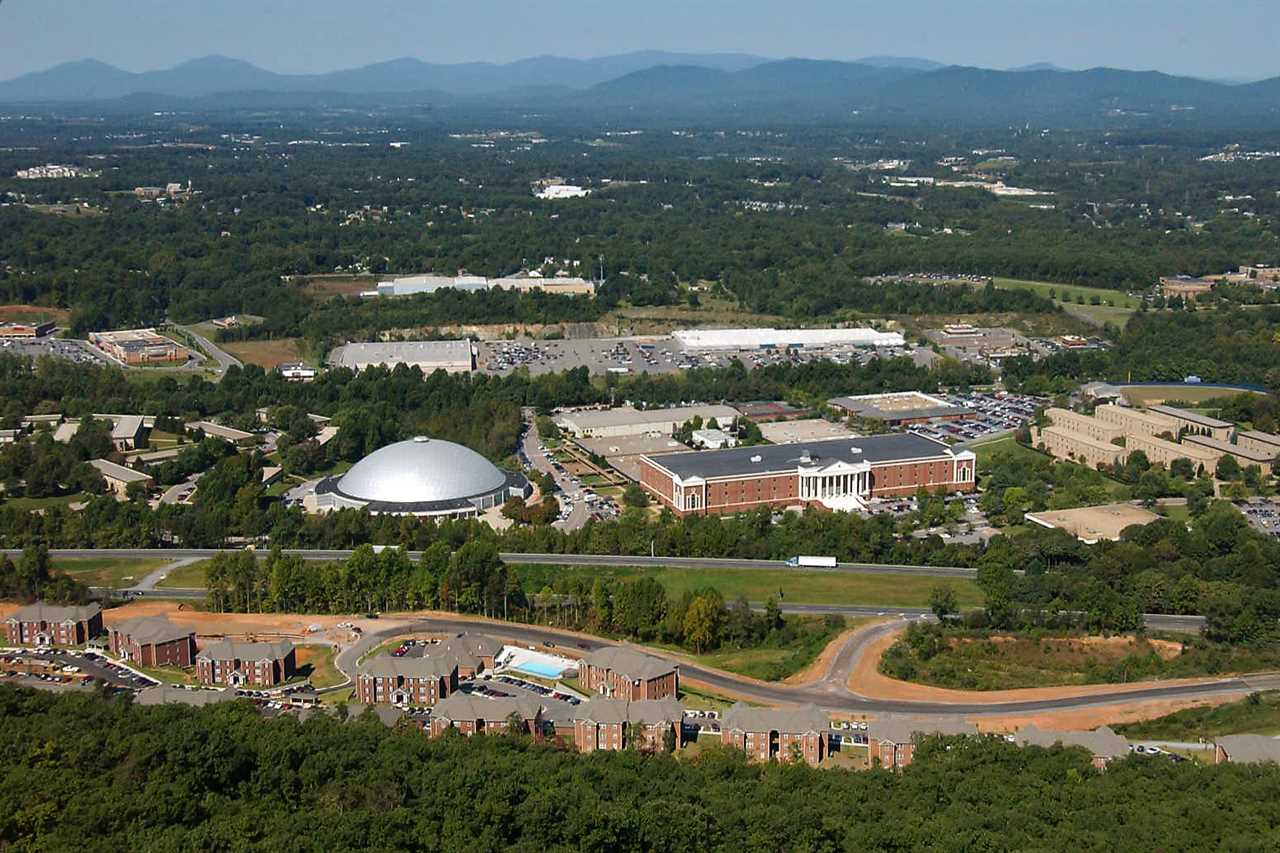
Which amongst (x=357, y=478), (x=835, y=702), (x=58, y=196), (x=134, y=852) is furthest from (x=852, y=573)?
(x=58, y=196)

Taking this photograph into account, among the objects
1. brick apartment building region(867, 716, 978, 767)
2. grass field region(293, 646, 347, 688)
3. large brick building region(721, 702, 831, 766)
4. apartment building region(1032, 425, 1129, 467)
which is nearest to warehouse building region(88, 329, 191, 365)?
grass field region(293, 646, 347, 688)

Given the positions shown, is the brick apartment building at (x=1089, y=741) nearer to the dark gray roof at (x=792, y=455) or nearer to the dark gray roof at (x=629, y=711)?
the dark gray roof at (x=629, y=711)

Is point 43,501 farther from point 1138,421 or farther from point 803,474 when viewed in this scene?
point 1138,421

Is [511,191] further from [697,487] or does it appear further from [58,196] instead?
[697,487]

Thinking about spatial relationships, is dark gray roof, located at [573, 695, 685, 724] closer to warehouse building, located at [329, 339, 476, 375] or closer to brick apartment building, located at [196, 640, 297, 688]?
brick apartment building, located at [196, 640, 297, 688]

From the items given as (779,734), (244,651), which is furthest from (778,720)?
(244,651)

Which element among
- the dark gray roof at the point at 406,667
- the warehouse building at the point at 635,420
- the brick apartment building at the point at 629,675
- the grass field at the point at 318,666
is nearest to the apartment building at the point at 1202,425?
the warehouse building at the point at 635,420

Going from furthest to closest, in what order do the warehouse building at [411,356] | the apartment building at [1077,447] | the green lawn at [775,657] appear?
the warehouse building at [411,356], the apartment building at [1077,447], the green lawn at [775,657]
